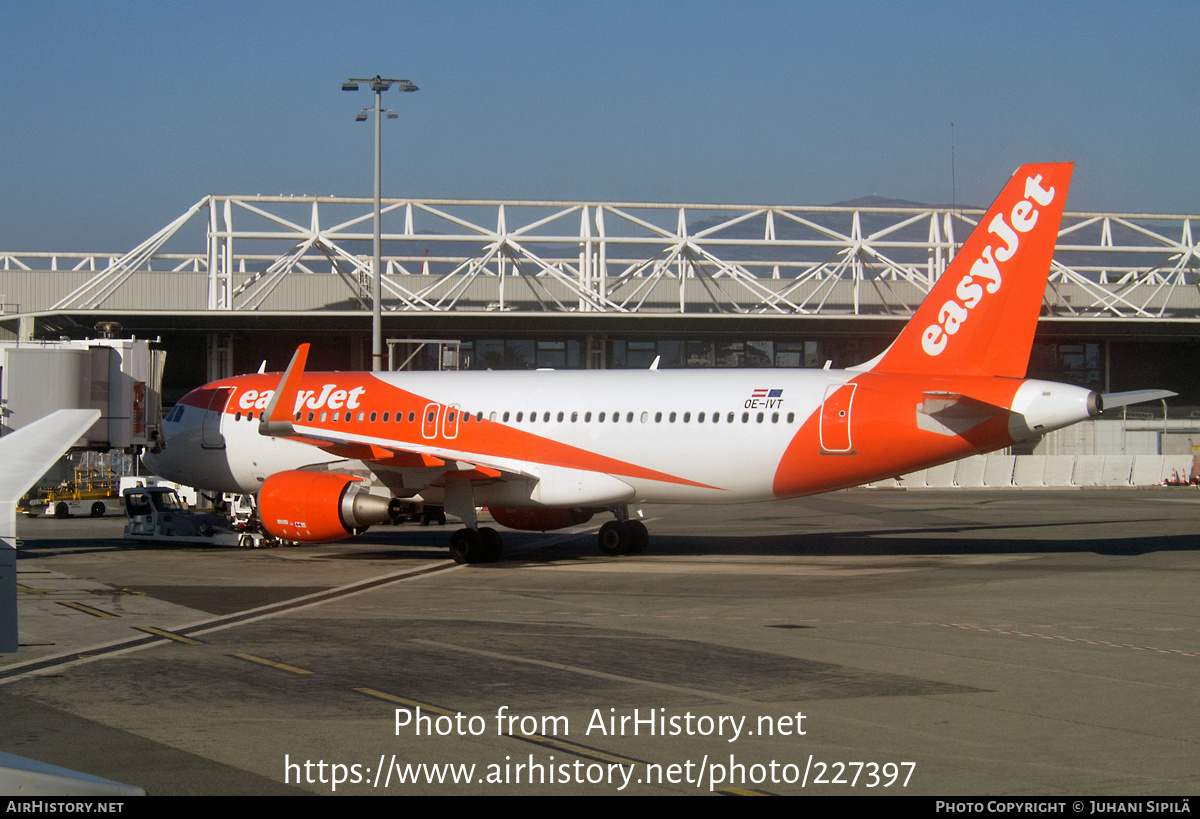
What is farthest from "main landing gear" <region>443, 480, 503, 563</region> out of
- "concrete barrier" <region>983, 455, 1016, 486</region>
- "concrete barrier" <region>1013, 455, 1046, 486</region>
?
"concrete barrier" <region>1013, 455, 1046, 486</region>

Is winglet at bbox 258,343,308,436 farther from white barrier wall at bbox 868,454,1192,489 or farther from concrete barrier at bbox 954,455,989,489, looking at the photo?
concrete barrier at bbox 954,455,989,489

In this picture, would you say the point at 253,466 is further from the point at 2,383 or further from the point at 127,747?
the point at 127,747

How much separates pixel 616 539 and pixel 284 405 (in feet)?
23.5

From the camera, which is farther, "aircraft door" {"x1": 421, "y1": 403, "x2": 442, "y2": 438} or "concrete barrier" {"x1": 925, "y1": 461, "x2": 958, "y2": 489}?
"concrete barrier" {"x1": 925, "y1": 461, "x2": 958, "y2": 489}

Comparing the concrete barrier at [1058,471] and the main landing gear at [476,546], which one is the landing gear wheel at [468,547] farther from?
the concrete barrier at [1058,471]

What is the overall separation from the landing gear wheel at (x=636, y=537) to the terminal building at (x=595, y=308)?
71.3 feet

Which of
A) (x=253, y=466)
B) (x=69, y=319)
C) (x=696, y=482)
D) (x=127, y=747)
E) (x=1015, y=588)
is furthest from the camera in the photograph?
(x=69, y=319)

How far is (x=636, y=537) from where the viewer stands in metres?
22.8

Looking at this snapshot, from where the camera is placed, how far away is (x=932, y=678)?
10633mm

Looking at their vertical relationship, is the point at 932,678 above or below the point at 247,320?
below

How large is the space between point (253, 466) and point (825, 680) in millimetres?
17334

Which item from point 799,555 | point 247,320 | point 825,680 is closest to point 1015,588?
point 799,555

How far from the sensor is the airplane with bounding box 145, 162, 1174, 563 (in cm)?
1888

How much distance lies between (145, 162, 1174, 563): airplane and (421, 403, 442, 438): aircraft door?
0.03 meters
